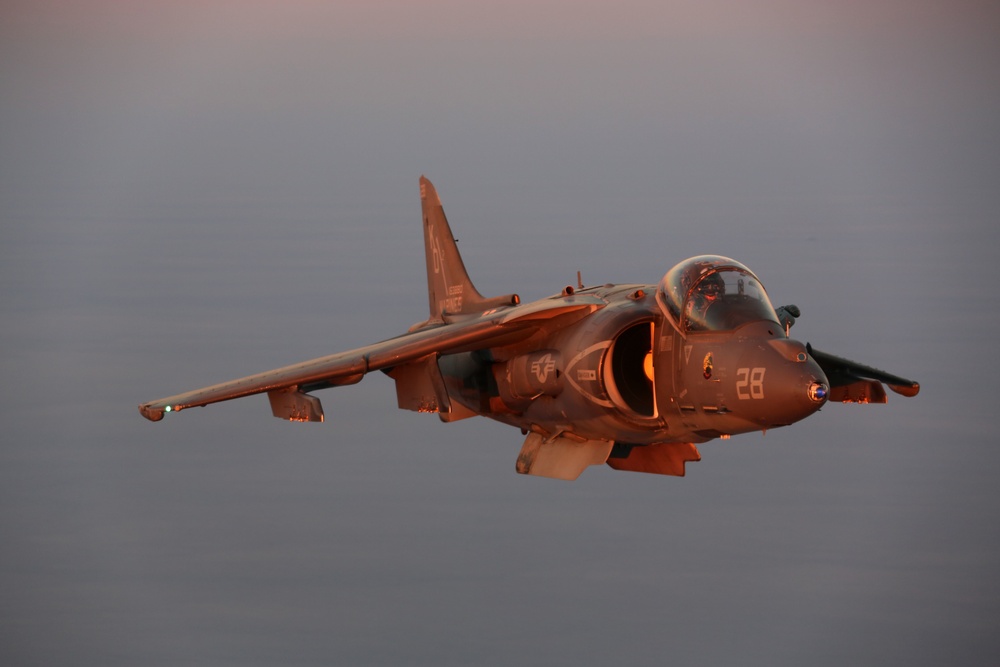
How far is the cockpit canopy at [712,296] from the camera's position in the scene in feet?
92.3

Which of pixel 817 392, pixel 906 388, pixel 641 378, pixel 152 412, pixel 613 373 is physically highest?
pixel 152 412

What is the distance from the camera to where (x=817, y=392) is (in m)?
26.7

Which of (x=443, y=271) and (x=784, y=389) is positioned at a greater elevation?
(x=443, y=271)

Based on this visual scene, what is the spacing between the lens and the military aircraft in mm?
27656

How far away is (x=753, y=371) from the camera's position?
27.3 m

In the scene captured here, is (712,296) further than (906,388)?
No

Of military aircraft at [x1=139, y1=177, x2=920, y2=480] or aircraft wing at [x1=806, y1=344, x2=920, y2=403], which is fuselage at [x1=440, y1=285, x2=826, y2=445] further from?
aircraft wing at [x1=806, y1=344, x2=920, y2=403]

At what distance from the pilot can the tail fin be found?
6.99 m

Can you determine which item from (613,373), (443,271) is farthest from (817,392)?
(443,271)

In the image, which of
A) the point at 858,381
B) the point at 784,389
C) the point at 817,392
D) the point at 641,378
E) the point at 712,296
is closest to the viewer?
the point at 817,392

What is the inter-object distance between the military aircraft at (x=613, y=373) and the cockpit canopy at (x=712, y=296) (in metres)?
0.02

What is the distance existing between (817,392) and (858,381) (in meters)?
6.14

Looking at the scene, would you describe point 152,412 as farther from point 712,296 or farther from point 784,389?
point 784,389

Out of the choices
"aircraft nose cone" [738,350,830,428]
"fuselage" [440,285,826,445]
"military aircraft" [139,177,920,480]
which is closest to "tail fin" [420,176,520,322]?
"military aircraft" [139,177,920,480]
